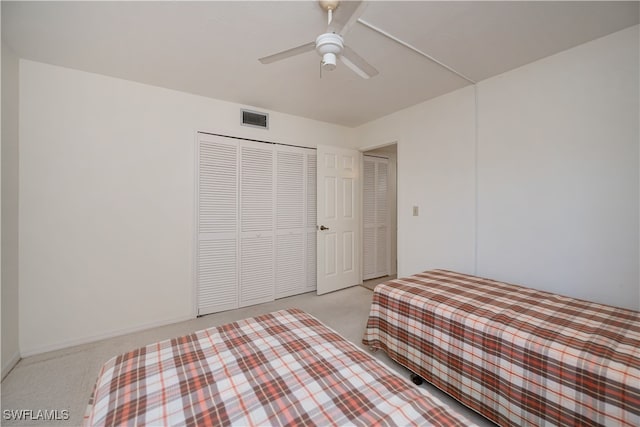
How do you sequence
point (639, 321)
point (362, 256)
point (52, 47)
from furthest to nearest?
point (362, 256)
point (52, 47)
point (639, 321)

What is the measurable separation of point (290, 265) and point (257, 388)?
2.58 m

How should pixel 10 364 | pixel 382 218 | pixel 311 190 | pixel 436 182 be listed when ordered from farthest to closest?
pixel 382 218 → pixel 311 190 → pixel 436 182 → pixel 10 364

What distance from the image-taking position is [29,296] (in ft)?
7.00

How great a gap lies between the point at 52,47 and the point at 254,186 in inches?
76.7

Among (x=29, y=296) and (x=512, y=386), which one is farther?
(x=29, y=296)

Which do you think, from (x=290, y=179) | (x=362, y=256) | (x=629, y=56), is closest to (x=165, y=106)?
(x=290, y=179)

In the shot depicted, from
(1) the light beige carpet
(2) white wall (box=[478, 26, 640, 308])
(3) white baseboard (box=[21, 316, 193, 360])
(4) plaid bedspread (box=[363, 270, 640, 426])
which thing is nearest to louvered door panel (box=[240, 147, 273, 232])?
(1) the light beige carpet

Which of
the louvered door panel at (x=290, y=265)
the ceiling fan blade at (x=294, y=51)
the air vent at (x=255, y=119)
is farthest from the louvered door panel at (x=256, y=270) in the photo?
the ceiling fan blade at (x=294, y=51)

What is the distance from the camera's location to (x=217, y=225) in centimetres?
295

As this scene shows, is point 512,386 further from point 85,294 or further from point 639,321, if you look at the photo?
point 85,294

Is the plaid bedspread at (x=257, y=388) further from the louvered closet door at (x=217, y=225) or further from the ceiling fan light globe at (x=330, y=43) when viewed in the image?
the louvered closet door at (x=217, y=225)

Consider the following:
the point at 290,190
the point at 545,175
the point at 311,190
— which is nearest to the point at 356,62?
the point at 545,175

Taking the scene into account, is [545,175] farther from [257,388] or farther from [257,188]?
[257,188]

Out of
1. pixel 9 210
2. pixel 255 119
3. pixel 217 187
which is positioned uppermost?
pixel 255 119
